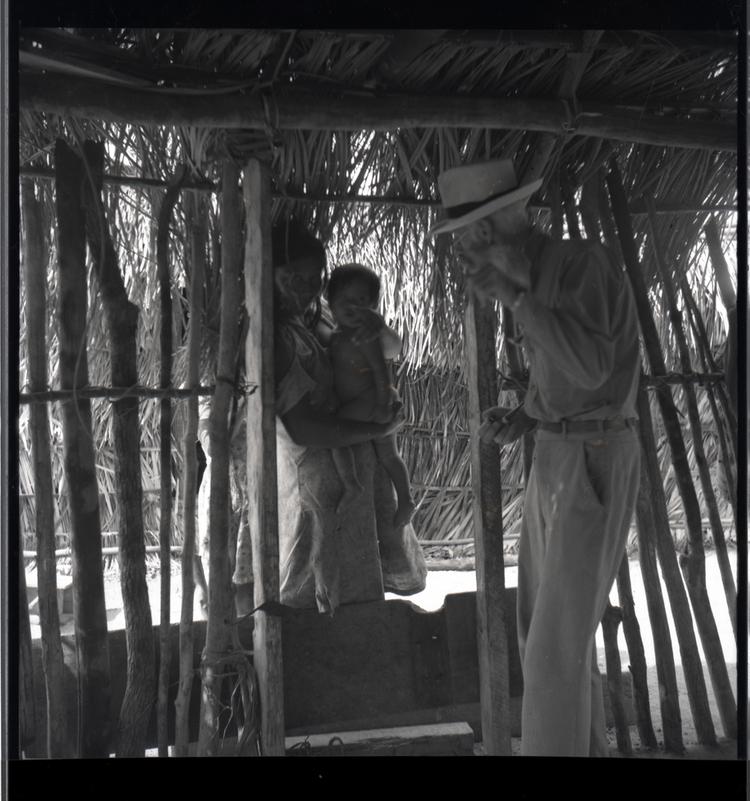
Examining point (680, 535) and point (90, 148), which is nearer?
point (90, 148)

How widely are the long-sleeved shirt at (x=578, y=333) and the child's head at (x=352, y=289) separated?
0.23 metres

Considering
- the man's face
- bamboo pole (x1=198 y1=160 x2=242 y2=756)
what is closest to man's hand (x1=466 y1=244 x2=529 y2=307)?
the man's face

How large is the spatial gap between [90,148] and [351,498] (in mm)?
691

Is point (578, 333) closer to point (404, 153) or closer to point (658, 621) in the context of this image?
point (404, 153)

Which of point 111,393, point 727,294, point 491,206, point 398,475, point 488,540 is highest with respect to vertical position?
point 491,206

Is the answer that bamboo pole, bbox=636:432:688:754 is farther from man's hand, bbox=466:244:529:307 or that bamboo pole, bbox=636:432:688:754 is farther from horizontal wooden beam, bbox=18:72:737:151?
horizontal wooden beam, bbox=18:72:737:151

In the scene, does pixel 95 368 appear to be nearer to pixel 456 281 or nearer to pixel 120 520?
pixel 120 520

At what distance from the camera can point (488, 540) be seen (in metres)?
1.84

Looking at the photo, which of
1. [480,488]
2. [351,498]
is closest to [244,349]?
[351,498]

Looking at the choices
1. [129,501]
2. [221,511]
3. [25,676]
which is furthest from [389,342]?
[25,676]

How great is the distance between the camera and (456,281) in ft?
5.98

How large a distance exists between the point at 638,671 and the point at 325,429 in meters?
0.66

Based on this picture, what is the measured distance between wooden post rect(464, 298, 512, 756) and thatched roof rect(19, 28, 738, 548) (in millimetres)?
33

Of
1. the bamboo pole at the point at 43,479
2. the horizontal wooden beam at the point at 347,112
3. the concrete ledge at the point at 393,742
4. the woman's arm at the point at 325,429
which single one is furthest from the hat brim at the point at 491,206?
the concrete ledge at the point at 393,742
